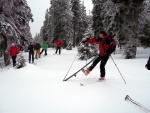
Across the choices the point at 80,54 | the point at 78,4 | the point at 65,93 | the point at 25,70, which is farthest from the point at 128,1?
the point at 78,4

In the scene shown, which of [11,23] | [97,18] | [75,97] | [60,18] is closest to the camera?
[75,97]

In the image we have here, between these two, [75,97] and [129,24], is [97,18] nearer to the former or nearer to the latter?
[129,24]

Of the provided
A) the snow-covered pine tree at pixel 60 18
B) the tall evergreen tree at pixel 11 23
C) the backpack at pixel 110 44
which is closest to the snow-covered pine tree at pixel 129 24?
Answer: the tall evergreen tree at pixel 11 23

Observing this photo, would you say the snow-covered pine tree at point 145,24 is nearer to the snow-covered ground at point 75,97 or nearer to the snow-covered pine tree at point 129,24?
the snow-covered pine tree at point 129,24

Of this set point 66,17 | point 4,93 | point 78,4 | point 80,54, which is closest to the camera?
point 4,93

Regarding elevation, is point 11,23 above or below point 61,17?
below

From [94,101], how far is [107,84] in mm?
2020

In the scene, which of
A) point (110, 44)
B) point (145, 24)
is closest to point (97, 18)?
point (145, 24)

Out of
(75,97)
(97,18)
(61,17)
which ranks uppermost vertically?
(61,17)

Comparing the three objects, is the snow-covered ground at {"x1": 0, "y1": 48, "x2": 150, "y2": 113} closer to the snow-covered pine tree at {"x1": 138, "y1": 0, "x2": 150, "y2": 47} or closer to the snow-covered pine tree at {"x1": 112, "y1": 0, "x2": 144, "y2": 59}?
the snow-covered pine tree at {"x1": 112, "y1": 0, "x2": 144, "y2": 59}

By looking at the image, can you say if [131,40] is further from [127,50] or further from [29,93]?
[29,93]

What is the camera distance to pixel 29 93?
7.70 m

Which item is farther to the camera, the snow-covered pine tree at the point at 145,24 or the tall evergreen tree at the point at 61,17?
the tall evergreen tree at the point at 61,17

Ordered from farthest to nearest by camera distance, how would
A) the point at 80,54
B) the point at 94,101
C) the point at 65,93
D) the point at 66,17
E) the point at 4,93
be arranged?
1. the point at 66,17
2. the point at 80,54
3. the point at 4,93
4. the point at 65,93
5. the point at 94,101
